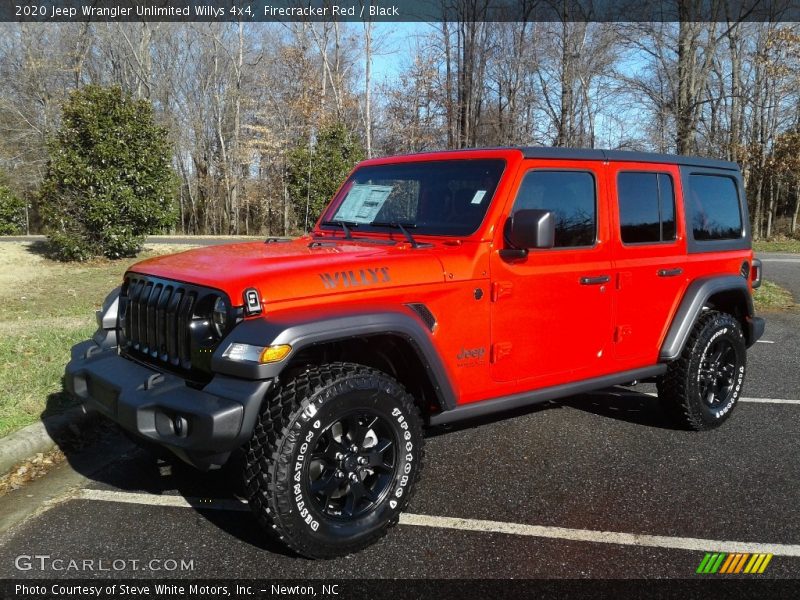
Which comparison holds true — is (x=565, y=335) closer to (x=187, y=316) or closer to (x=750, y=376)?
(x=187, y=316)

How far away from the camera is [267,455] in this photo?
2.72 m

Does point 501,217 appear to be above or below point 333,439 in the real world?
above

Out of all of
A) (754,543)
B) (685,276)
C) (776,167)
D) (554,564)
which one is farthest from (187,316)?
(776,167)

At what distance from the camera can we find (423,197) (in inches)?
153

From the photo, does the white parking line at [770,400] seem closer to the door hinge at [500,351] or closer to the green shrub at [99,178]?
the door hinge at [500,351]

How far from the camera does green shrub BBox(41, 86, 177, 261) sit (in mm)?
13305

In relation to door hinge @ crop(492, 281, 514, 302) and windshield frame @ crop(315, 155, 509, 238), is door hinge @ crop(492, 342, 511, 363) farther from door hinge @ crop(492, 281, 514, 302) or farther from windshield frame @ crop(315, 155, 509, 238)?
windshield frame @ crop(315, 155, 509, 238)

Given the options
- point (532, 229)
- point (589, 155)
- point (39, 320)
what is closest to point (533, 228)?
point (532, 229)

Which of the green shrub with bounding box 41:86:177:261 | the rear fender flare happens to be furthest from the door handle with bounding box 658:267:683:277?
the green shrub with bounding box 41:86:177:261

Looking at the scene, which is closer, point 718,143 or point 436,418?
point 436,418

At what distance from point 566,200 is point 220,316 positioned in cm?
215

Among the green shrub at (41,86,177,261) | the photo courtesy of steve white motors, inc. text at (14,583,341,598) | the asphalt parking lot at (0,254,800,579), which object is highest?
the green shrub at (41,86,177,261)

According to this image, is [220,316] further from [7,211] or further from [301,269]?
[7,211]

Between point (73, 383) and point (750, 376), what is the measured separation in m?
5.99
